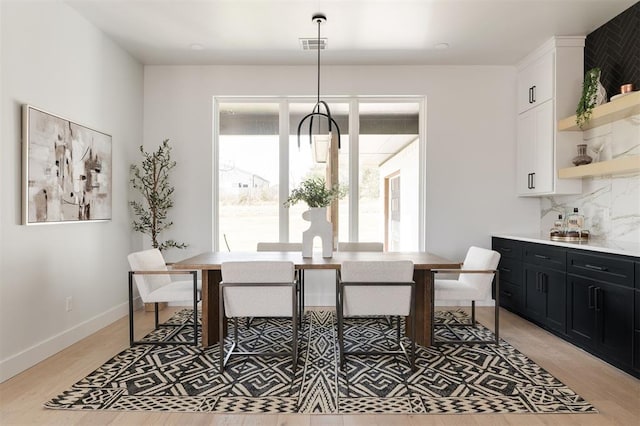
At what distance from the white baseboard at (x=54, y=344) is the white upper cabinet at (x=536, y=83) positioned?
499 centimetres

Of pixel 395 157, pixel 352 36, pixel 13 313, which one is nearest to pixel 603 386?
pixel 395 157

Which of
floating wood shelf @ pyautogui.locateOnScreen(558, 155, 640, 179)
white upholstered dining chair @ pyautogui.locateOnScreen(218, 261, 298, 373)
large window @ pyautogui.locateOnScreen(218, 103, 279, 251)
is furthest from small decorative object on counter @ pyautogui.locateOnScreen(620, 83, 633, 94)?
large window @ pyautogui.locateOnScreen(218, 103, 279, 251)

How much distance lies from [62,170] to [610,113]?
15.1 feet

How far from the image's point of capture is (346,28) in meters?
3.69

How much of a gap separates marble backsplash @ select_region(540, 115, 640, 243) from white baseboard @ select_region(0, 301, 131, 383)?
15.9 ft

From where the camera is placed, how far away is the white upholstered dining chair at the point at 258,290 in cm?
265

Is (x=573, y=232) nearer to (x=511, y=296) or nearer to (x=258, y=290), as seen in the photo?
(x=511, y=296)

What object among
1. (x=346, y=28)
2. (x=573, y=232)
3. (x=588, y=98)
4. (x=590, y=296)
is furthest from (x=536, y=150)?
(x=346, y=28)

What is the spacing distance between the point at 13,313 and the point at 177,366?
1.18 metres

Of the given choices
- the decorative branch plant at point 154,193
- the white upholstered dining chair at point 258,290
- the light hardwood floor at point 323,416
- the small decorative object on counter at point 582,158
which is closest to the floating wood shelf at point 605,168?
the small decorative object on counter at point 582,158

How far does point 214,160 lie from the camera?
4.78m

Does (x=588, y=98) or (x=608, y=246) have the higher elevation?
(x=588, y=98)

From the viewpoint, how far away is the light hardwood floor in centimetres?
211

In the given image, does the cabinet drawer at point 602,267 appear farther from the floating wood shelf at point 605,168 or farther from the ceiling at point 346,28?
the ceiling at point 346,28
